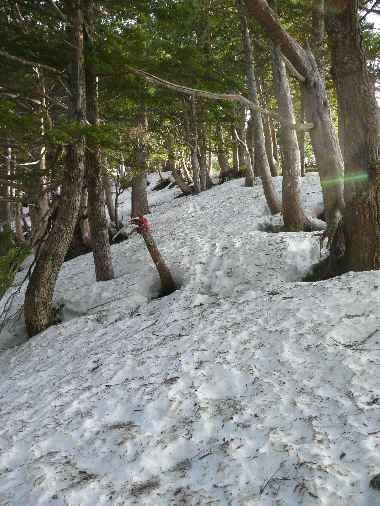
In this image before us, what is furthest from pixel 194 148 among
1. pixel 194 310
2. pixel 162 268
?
pixel 194 310

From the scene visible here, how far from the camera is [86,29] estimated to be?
7387mm

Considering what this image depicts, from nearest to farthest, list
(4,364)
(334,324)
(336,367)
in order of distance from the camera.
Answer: (336,367) < (334,324) < (4,364)

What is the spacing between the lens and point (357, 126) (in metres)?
5.39

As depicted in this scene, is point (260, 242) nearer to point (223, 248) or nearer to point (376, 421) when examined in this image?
point (223, 248)

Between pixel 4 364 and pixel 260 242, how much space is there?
5.69 metres

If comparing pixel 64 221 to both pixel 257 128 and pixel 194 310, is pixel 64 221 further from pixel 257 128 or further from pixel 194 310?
pixel 257 128

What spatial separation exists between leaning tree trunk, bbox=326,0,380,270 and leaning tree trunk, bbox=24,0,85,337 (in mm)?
4611

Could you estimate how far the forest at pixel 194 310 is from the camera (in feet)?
8.77

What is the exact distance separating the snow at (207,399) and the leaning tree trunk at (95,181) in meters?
1.81

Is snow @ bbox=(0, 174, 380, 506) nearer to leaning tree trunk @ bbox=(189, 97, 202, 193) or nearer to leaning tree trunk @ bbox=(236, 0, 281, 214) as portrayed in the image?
leaning tree trunk @ bbox=(236, 0, 281, 214)

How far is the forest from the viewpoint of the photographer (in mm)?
2674

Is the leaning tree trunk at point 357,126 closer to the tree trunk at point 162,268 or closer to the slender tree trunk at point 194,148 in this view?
the tree trunk at point 162,268

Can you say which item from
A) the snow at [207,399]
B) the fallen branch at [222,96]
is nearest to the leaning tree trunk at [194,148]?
the fallen branch at [222,96]

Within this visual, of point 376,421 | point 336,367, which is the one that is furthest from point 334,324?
point 376,421
